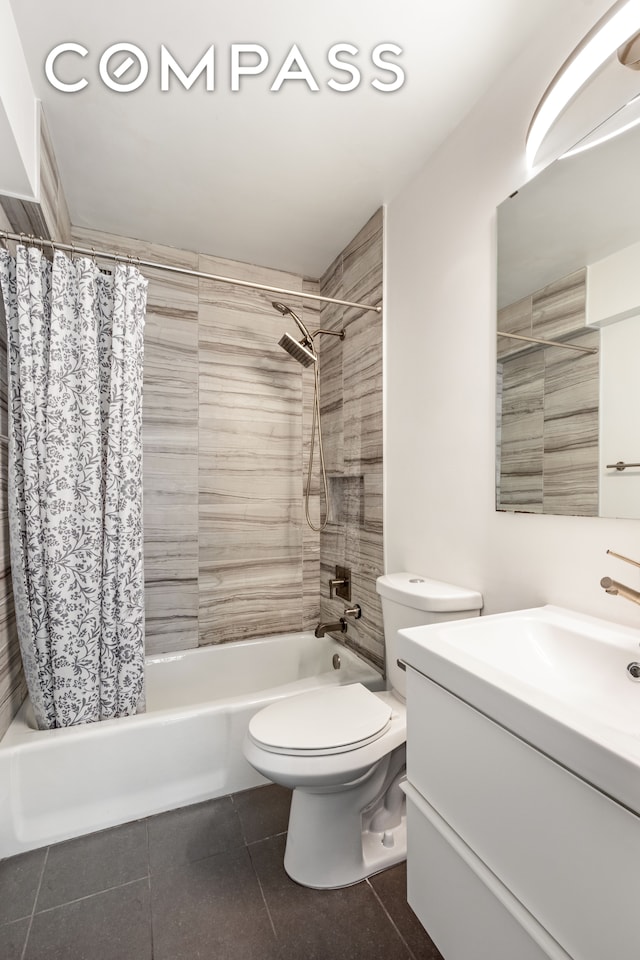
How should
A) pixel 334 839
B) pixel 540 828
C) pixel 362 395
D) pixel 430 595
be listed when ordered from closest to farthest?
pixel 540 828
pixel 334 839
pixel 430 595
pixel 362 395

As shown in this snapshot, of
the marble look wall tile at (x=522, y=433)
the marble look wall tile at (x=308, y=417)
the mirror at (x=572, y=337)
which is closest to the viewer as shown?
the mirror at (x=572, y=337)

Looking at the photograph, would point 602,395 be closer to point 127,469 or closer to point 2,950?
point 127,469

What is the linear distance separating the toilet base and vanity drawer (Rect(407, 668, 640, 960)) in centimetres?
50

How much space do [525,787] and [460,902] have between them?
38 centimetres

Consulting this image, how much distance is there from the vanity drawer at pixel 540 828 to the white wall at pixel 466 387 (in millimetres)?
514

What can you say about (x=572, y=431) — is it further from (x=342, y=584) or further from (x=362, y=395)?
(x=342, y=584)

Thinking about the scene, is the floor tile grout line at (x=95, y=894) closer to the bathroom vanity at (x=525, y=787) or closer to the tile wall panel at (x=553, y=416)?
the bathroom vanity at (x=525, y=787)

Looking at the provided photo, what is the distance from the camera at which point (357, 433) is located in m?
2.21

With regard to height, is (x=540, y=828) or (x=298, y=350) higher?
(x=298, y=350)

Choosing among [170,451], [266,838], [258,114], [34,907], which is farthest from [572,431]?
[34,907]

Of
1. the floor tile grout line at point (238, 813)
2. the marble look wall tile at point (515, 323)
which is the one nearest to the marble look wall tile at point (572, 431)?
the marble look wall tile at point (515, 323)

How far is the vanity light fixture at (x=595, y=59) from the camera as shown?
0.94 m

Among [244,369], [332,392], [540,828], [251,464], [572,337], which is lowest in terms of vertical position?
[540,828]

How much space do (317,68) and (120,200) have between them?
3.40ft
